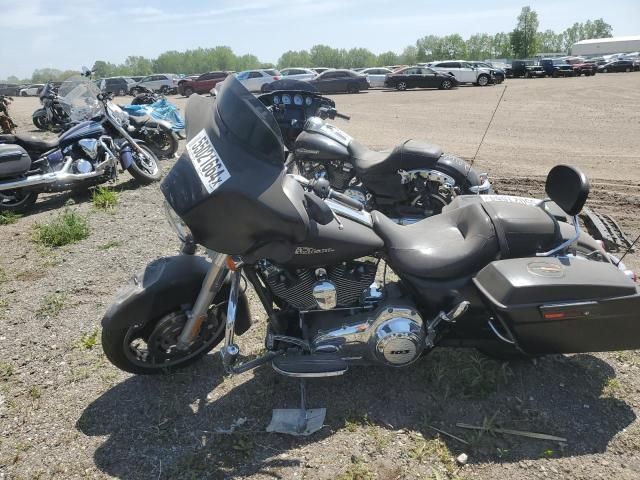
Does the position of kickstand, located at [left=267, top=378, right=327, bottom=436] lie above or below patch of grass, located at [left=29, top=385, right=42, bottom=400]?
below

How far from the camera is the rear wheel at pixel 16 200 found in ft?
21.7

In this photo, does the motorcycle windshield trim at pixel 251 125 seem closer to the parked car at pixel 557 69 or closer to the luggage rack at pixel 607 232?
the luggage rack at pixel 607 232

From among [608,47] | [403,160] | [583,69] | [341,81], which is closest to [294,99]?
[403,160]

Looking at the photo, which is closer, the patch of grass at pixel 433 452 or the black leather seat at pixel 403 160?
the patch of grass at pixel 433 452

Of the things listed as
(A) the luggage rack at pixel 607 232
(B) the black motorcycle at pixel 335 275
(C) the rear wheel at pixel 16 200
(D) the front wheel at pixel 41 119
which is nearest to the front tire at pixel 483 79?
(D) the front wheel at pixel 41 119

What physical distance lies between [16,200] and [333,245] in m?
6.15

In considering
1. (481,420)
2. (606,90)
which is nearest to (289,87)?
(481,420)

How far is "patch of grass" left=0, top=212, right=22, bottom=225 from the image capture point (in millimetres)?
→ 6316

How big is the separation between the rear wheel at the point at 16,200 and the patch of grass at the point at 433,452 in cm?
642

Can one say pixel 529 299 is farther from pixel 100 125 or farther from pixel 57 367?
pixel 100 125

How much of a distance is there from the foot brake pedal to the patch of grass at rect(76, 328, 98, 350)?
165 cm

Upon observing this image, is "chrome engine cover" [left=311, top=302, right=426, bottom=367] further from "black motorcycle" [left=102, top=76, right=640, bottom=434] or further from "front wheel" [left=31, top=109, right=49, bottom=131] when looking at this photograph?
"front wheel" [left=31, top=109, right=49, bottom=131]

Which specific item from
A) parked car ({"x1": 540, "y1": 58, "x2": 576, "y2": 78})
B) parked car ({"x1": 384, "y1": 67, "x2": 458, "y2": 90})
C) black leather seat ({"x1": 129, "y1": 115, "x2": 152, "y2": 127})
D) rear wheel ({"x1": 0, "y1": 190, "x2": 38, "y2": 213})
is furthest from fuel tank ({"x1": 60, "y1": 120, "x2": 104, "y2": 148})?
parked car ({"x1": 540, "y1": 58, "x2": 576, "y2": 78})

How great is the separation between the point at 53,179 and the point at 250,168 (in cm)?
571
